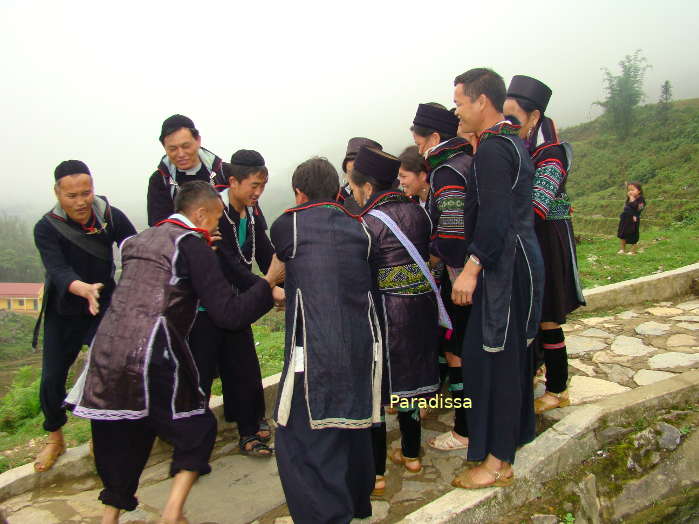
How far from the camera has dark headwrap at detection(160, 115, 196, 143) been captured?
3542 mm

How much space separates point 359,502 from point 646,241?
15017 mm

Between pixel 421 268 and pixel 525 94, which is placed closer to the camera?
pixel 421 268

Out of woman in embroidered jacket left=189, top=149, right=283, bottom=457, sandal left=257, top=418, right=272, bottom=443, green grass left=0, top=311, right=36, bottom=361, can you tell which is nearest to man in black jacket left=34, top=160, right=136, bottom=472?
woman in embroidered jacket left=189, top=149, right=283, bottom=457

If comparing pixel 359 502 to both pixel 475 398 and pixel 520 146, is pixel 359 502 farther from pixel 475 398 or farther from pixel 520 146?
pixel 520 146

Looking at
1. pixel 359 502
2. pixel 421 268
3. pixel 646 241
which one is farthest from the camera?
pixel 646 241

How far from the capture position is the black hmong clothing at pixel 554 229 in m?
3.25

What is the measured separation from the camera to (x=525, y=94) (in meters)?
3.28

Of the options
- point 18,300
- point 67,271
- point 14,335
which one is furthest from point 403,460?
point 18,300

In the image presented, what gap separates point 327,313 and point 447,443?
1.60m

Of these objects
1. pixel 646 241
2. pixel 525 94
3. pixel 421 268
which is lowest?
pixel 646 241

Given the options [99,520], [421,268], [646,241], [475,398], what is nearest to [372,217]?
[421,268]

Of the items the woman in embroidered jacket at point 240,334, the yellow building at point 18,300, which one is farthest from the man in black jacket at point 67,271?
the yellow building at point 18,300

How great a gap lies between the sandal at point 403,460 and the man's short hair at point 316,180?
1784 millimetres

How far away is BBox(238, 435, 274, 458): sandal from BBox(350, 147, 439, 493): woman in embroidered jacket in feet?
3.16
